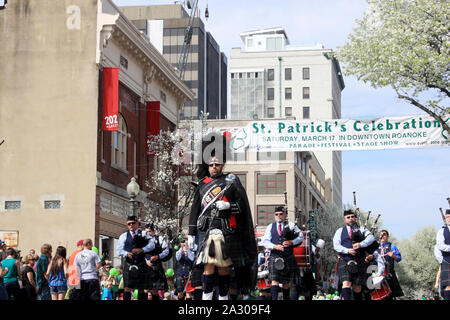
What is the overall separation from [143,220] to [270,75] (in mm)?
74628

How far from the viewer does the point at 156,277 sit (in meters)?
16.4

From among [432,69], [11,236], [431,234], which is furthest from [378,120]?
[431,234]

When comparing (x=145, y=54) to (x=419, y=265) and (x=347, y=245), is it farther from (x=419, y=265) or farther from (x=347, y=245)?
(x=419, y=265)

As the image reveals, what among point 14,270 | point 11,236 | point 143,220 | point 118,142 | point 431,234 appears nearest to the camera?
point 14,270

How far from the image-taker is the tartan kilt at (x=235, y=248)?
9.77 m

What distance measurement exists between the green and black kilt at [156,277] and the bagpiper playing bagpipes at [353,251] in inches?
166

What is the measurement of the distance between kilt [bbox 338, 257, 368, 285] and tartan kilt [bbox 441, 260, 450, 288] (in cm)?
155

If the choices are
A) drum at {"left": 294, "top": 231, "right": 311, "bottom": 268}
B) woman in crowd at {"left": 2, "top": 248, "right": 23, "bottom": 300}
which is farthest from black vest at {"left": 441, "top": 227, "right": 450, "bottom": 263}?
woman in crowd at {"left": 2, "top": 248, "right": 23, "bottom": 300}

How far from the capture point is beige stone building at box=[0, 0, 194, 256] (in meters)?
32.3

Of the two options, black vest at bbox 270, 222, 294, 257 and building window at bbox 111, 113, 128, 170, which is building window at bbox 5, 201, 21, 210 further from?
black vest at bbox 270, 222, 294, 257

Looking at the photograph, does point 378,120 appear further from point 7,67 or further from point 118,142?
point 7,67

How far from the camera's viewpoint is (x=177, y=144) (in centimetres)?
3844
